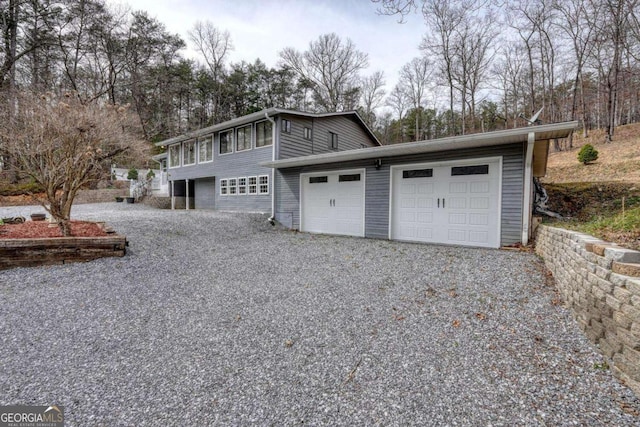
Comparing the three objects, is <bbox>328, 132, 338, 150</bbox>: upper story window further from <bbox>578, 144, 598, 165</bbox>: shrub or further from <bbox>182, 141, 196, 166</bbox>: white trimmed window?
<bbox>578, 144, 598, 165</bbox>: shrub

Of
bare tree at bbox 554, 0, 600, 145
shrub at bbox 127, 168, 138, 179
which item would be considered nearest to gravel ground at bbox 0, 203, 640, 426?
bare tree at bbox 554, 0, 600, 145

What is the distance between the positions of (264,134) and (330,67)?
1344 centimetres

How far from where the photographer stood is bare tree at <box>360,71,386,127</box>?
24.1 metres

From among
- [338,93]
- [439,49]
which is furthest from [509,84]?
[338,93]

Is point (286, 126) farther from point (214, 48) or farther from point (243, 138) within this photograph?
point (214, 48)

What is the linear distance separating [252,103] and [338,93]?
7637 millimetres

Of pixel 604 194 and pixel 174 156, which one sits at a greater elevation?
pixel 174 156

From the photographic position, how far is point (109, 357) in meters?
2.39

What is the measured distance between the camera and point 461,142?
5.96 m

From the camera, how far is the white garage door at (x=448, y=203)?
623cm

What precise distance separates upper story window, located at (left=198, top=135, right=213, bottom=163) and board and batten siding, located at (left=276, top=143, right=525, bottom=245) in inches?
243

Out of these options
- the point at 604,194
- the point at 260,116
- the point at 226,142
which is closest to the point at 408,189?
the point at 604,194

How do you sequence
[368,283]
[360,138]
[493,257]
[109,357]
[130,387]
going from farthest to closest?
[360,138], [493,257], [368,283], [109,357], [130,387]

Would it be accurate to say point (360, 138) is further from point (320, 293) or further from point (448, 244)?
point (320, 293)
